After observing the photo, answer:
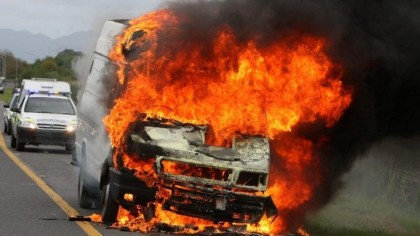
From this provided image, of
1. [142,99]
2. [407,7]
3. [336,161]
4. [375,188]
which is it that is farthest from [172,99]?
[375,188]

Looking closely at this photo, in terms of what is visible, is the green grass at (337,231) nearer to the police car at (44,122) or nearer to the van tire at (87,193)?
the van tire at (87,193)

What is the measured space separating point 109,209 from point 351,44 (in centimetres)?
386

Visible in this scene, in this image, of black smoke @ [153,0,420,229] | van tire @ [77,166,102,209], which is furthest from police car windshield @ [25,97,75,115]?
black smoke @ [153,0,420,229]

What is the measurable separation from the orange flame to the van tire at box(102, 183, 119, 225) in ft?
2.28

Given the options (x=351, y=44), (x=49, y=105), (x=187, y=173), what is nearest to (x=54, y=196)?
(x=187, y=173)

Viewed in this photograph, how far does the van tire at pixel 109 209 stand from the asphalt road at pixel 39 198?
0.12 m

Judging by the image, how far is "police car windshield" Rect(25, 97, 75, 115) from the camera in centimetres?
2816

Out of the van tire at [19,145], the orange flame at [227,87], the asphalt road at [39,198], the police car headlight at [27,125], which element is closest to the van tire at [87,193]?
the asphalt road at [39,198]

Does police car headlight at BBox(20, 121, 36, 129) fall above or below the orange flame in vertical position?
below

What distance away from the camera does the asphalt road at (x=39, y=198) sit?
11188 mm

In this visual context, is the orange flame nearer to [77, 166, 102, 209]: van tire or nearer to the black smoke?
the black smoke

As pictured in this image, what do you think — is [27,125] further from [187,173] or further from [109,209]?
[187,173]

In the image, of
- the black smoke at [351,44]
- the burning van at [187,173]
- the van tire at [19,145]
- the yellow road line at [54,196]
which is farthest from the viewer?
the van tire at [19,145]

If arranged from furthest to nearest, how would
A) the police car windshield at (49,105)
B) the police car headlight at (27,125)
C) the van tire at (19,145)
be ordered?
the police car windshield at (49,105), the van tire at (19,145), the police car headlight at (27,125)
